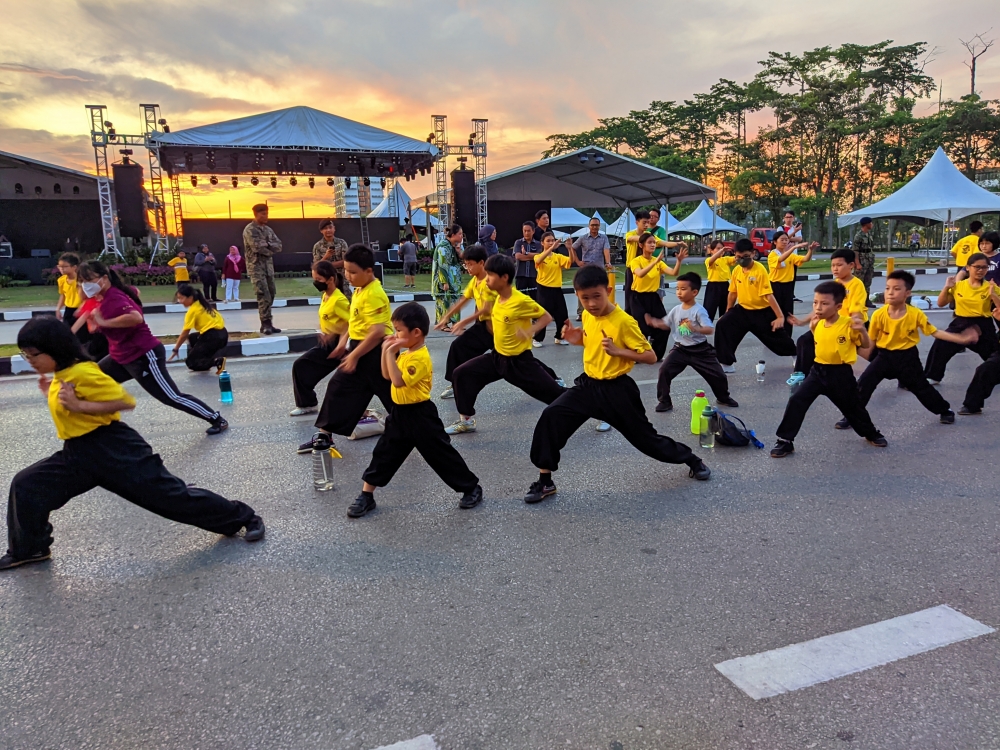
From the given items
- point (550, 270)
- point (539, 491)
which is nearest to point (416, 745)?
point (539, 491)

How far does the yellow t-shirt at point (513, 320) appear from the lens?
5.49 meters

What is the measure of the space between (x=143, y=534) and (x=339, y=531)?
1132 millimetres

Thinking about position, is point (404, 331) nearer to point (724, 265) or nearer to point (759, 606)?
point (759, 606)

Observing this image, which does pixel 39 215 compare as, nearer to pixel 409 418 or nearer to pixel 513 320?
pixel 513 320

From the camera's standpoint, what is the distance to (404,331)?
4020 millimetres

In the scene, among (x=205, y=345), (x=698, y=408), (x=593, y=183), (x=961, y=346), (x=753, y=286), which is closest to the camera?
(x=698, y=408)

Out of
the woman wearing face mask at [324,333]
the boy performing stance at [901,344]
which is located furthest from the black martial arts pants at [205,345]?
the boy performing stance at [901,344]

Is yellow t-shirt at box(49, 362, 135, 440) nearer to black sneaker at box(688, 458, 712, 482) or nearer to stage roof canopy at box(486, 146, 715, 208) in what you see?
black sneaker at box(688, 458, 712, 482)

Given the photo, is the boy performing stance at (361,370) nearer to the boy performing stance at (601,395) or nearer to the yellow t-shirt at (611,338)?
the boy performing stance at (601,395)

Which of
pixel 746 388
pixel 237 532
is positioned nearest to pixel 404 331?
pixel 237 532

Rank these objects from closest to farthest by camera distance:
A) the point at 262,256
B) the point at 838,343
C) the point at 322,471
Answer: the point at 322,471 < the point at 838,343 < the point at 262,256

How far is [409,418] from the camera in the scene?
13.3 feet

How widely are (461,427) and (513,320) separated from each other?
1071 millimetres

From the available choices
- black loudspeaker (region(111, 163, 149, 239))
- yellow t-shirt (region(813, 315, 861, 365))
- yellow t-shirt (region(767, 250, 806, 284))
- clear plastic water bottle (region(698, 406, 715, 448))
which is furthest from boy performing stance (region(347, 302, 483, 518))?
black loudspeaker (region(111, 163, 149, 239))
